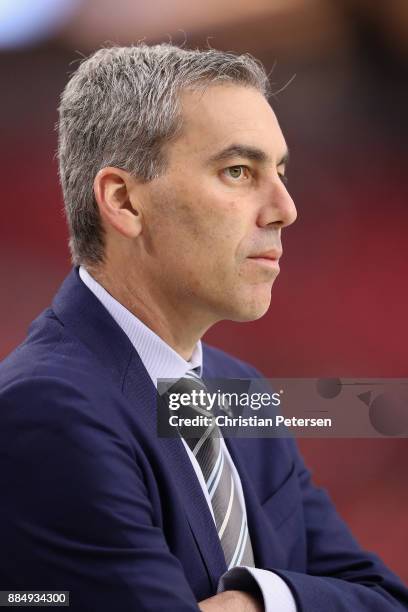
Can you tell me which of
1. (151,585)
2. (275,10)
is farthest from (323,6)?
(151,585)

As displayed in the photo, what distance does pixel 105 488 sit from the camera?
3.71 feet

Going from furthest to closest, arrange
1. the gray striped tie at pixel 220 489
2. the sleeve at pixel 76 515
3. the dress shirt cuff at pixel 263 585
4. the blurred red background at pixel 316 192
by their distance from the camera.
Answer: the blurred red background at pixel 316 192 → the gray striped tie at pixel 220 489 → the dress shirt cuff at pixel 263 585 → the sleeve at pixel 76 515

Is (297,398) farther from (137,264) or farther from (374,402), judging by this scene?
(137,264)

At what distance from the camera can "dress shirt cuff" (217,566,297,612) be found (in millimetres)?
1216

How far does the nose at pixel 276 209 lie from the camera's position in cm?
138

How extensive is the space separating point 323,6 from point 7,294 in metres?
1.33

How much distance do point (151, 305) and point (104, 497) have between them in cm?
39

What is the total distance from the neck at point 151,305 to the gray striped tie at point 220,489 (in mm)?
78

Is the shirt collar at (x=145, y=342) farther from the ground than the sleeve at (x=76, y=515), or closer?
farther from the ground

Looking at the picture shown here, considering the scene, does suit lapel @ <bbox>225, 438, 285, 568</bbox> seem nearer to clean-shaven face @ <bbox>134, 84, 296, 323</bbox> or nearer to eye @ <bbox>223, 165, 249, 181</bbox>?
clean-shaven face @ <bbox>134, 84, 296, 323</bbox>

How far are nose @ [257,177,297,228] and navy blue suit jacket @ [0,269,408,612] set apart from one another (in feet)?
0.96

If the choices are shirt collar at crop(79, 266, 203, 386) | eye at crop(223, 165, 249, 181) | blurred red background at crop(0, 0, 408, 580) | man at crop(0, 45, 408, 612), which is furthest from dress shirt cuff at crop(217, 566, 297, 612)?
blurred red background at crop(0, 0, 408, 580)

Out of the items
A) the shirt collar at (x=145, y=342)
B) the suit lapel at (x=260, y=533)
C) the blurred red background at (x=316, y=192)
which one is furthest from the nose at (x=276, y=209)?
the blurred red background at (x=316, y=192)

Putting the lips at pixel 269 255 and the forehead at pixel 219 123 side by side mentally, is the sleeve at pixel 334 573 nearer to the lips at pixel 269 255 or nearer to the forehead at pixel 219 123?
the lips at pixel 269 255
